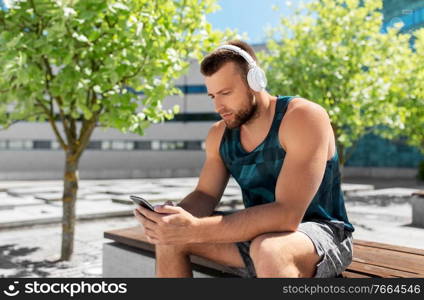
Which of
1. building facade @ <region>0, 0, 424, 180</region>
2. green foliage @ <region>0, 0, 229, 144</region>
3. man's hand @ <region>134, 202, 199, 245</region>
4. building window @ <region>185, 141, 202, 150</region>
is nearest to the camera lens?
man's hand @ <region>134, 202, 199, 245</region>

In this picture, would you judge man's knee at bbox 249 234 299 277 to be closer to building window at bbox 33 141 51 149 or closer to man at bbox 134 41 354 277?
man at bbox 134 41 354 277

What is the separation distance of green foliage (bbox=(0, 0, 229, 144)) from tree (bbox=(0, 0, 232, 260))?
1 cm

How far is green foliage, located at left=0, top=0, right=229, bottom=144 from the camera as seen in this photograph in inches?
200

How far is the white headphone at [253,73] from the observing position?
2.42 m

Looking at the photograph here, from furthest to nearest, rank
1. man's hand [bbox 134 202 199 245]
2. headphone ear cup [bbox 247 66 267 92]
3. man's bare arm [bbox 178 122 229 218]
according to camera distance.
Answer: man's bare arm [bbox 178 122 229 218] < headphone ear cup [bbox 247 66 267 92] < man's hand [bbox 134 202 199 245]

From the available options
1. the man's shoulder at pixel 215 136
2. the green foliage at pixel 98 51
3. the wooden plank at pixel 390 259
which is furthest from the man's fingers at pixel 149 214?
the green foliage at pixel 98 51

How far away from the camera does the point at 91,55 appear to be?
5781mm

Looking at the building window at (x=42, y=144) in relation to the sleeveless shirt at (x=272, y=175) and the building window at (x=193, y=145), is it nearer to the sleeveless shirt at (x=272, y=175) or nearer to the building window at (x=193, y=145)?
the building window at (x=193, y=145)

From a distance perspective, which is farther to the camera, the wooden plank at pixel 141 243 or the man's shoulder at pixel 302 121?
the wooden plank at pixel 141 243

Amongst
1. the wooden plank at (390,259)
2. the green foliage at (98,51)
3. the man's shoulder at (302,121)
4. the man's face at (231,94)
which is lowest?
the wooden plank at (390,259)

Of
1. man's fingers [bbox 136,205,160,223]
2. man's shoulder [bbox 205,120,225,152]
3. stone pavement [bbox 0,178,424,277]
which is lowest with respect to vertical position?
stone pavement [bbox 0,178,424,277]

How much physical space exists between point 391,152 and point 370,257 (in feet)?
105

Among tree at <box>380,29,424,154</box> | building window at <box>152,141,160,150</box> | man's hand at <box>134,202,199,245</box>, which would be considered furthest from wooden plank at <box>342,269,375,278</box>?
building window at <box>152,141,160,150</box>

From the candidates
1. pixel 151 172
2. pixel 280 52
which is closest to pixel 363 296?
pixel 280 52
